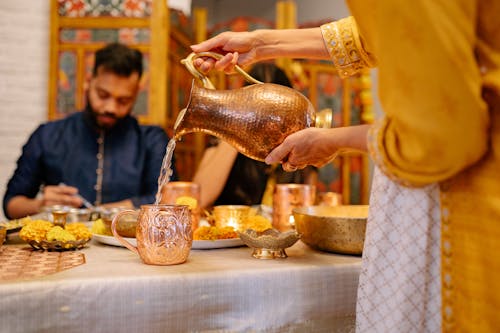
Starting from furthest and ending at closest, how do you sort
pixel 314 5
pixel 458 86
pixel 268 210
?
pixel 314 5 → pixel 268 210 → pixel 458 86

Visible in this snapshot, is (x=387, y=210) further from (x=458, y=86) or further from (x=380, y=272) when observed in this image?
(x=458, y=86)

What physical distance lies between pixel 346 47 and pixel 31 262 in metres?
0.76

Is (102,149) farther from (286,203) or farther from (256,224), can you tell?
(256,224)

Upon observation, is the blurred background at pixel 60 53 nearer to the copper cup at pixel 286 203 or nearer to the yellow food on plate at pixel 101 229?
the copper cup at pixel 286 203

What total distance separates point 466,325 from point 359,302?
16 cm

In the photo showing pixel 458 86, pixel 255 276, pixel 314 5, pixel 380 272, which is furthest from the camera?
pixel 314 5

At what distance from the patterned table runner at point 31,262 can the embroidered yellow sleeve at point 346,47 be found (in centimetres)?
67

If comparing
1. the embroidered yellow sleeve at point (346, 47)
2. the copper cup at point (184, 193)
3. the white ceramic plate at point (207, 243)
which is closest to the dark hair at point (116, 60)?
the copper cup at point (184, 193)

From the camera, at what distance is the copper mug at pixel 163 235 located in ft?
2.85

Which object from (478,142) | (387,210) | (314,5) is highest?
(314,5)

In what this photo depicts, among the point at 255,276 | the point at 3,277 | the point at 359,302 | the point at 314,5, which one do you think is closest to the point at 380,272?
the point at 359,302

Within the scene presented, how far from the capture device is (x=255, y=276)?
2.76ft

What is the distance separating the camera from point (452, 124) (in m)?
0.56

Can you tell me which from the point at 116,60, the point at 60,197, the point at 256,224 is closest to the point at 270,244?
the point at 256,224
